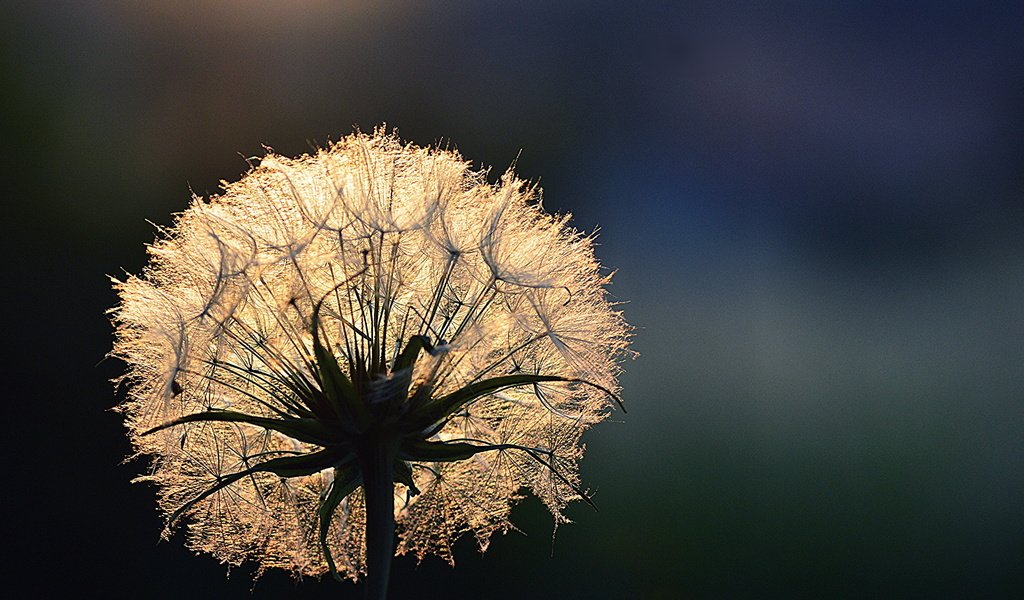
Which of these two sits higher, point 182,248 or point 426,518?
point 182,248

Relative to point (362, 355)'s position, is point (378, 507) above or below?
below

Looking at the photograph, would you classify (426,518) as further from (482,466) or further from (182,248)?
(182,248)

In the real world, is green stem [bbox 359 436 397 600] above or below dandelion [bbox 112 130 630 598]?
below

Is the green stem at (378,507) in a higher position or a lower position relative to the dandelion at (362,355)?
lower

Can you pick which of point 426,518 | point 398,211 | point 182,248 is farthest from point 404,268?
point 426,518
